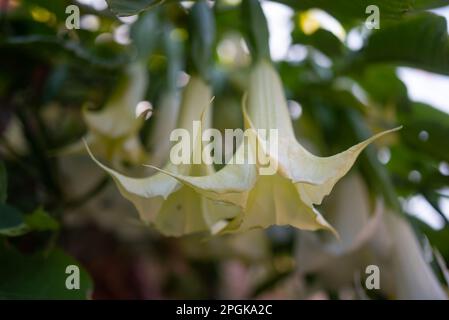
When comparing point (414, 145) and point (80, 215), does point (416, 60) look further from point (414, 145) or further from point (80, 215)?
point (80, 215)

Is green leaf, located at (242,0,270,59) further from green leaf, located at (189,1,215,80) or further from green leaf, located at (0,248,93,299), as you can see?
green leaf, located at (0,248,93,299)

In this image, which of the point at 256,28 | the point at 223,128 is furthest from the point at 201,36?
the point at 223,128

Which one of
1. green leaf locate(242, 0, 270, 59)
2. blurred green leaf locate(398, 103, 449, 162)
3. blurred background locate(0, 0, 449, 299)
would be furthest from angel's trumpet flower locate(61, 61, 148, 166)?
blurred green leaf locate(398, 103, 449, 162)

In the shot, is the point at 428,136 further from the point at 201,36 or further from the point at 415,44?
the point at 201,36

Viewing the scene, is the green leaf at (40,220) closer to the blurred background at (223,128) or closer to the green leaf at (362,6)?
the blurred background at (223,128)

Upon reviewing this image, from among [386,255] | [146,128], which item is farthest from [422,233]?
[146,128]

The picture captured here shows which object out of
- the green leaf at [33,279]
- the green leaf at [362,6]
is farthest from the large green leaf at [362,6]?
the green leaf at [33,279]
